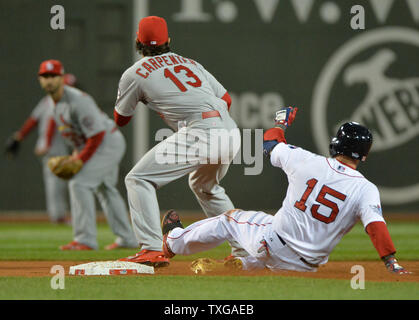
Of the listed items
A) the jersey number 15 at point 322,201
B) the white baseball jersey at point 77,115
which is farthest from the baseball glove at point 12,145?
the jersey number 15 at point 322,201

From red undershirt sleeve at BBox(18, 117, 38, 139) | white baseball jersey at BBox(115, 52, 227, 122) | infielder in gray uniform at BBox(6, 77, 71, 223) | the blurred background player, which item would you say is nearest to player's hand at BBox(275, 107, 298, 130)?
white baseball jersey at BBox(115, 52, 227, 122)

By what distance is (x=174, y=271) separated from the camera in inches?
247

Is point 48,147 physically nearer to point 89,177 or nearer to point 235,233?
point 89,177

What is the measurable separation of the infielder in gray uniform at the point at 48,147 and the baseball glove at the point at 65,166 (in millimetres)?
4274

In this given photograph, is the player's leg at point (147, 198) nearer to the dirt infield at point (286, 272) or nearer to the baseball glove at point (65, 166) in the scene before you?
the dirt infield at point (286, 272)

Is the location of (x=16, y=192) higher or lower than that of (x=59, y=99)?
lower

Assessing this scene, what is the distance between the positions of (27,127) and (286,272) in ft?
27.2

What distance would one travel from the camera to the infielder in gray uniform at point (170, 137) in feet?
20.6

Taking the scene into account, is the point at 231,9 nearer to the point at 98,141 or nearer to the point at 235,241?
the point at 98,141

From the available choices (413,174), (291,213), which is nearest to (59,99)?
(291,213)

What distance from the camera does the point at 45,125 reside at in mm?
13562

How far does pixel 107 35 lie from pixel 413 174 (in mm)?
6066

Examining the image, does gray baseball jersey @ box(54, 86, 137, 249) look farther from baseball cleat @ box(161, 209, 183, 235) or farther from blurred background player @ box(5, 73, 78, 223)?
blurred background player @ box(5, 73, 78, 223)
